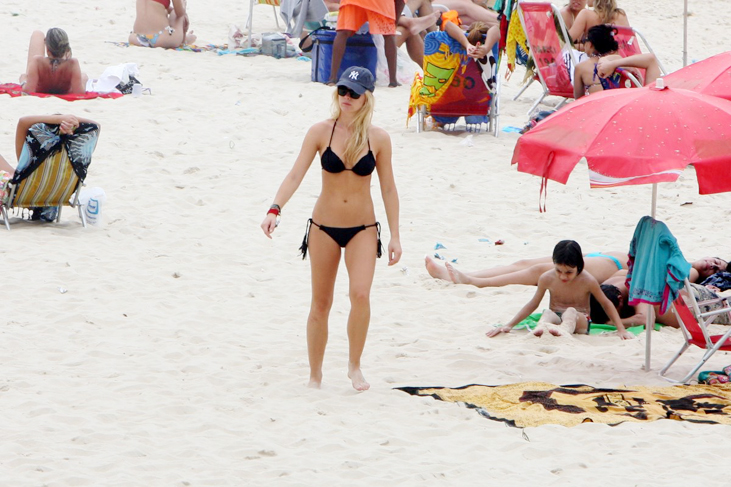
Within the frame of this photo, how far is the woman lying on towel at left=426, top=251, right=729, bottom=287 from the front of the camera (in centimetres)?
637

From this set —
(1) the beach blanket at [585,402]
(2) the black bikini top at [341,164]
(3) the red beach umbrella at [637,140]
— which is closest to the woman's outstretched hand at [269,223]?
(2) the black bikini top at [341,164]

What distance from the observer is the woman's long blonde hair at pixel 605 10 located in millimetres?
10125

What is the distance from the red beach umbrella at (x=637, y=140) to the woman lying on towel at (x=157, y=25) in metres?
9.04

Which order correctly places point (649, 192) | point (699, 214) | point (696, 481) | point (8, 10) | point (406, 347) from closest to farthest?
point (696, 481), point (406, 347), point (699, 214), point (649, 192), point (8, 10)

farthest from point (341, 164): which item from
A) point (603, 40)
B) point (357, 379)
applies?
point (603, 40)

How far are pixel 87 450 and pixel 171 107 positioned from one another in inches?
270

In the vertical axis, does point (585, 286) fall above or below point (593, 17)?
below

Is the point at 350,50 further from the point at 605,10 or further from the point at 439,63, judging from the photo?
the point at 605,10

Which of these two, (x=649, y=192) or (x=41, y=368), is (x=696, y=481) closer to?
(x=41, y=368)

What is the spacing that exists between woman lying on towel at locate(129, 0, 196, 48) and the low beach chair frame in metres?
9.44

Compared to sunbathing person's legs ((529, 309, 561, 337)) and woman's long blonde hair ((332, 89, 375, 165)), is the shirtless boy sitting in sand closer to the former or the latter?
sunbathing person's legs ((529, 309, 561, 337))

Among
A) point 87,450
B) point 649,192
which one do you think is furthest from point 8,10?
point 87,450

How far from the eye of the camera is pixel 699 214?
8258 millimetres

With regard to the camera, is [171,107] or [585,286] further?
[171,107]
